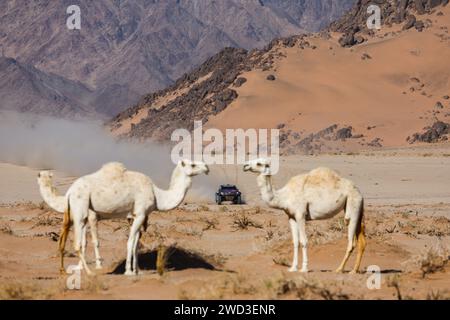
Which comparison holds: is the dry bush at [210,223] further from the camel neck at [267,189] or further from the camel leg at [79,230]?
the camel leg at [79,230]

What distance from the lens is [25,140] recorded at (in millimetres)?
79875

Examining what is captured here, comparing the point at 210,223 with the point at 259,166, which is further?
the point at 210,223

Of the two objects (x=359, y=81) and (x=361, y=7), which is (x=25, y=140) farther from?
(x=361, y=7)

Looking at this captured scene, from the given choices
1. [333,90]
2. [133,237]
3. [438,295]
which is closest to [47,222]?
[133,237]

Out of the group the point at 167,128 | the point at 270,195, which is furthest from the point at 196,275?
the point at 167,128

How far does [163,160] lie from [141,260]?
4465cm

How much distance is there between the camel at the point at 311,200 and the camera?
17625 millimetres

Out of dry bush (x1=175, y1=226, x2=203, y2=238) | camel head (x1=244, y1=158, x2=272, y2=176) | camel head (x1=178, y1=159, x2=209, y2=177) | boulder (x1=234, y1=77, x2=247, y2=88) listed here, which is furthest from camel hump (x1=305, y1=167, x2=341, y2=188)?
boulder (x1=234, y1=77, x2=247, y2=88)

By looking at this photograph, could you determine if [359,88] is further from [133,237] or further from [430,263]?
[133,237]

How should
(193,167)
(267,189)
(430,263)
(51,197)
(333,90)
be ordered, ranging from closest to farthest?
(193,167) → (267,189) → (51,197) → (430,263) → (333,90)

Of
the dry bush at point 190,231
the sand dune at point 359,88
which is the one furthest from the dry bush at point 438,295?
the sand dune at point 359,88

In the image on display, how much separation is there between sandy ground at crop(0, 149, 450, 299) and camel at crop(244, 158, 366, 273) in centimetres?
70

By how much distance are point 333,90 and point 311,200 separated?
10260 cm

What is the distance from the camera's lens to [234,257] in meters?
22.5
